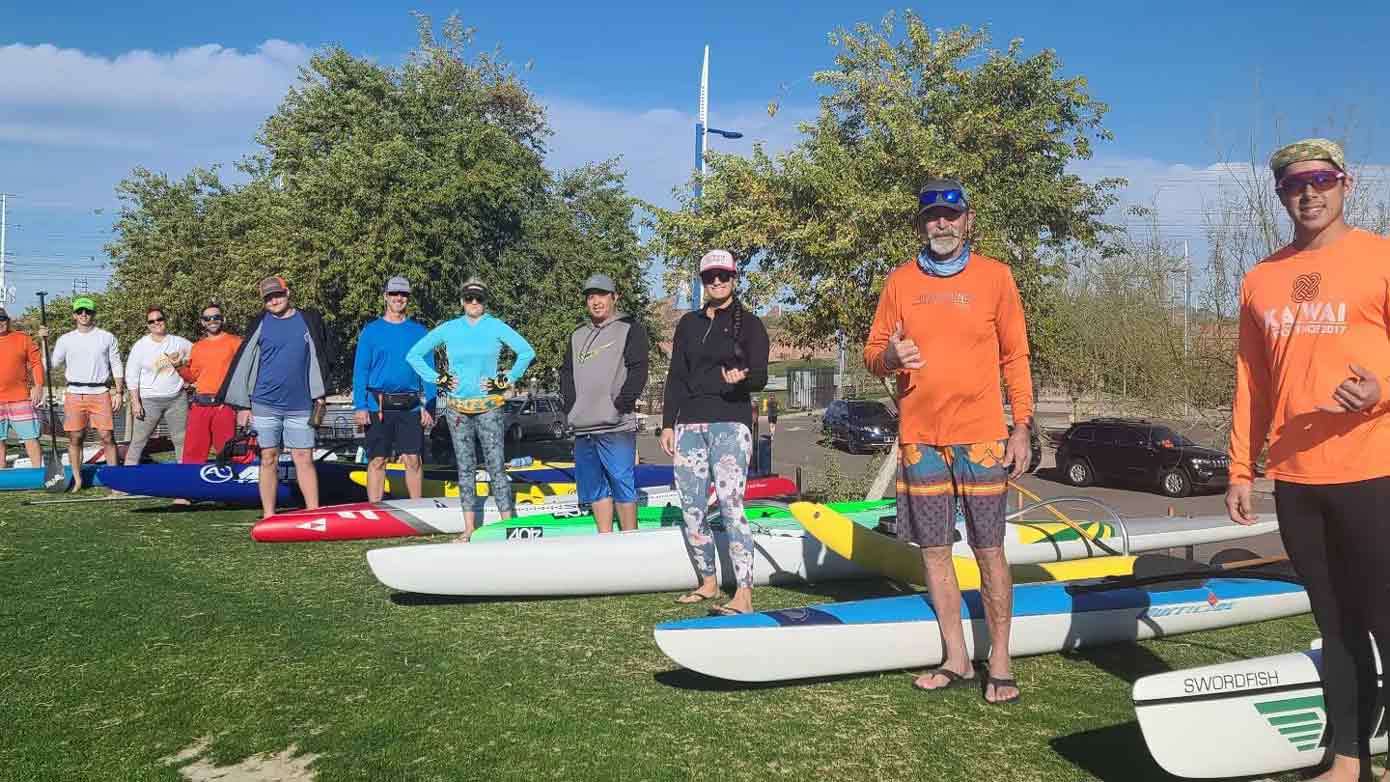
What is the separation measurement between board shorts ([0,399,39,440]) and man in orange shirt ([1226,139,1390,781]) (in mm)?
10771

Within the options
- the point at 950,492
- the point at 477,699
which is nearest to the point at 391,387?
the point at 477,699

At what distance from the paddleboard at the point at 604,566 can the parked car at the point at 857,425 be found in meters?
18.6

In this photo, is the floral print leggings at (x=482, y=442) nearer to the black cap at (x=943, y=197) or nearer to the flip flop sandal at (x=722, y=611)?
the flip flop sandal at (x=722, y=611)

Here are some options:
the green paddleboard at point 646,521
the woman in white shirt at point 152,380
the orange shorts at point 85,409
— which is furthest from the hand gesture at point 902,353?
the orange shorts at point 85,409

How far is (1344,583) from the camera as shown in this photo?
2752 millimetres

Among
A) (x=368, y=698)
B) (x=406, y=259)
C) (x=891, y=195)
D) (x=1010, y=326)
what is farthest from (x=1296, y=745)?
(x=406, y=259)

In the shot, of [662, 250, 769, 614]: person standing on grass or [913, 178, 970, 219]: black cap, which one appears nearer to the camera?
[913, 178, 970, 219]: black cap

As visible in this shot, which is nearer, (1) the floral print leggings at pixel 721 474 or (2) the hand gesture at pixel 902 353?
(2) the hand gesture at pixel 902 353

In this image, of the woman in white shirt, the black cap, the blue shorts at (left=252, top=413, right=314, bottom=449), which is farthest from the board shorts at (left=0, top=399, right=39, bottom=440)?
the black cap

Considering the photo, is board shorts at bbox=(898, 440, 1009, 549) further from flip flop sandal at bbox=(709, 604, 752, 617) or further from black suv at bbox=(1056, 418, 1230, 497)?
black suv at bbox=(1056, 418, 1230, 497)

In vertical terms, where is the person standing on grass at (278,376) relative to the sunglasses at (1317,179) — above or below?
below

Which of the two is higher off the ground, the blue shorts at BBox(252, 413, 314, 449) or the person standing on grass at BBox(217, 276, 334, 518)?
the person standing on grass at BBox(217, 276, 334, 518)

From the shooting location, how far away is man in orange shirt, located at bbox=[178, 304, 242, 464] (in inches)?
362

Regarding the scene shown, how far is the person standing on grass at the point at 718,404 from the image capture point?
4.84 meters
